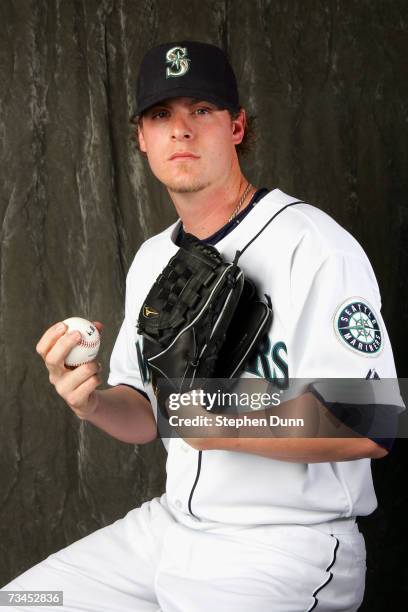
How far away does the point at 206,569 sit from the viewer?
164cm

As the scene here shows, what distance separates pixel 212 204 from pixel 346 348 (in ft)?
1.70

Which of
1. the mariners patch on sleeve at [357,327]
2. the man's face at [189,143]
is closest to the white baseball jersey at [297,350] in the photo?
the mariners patch on sleeve at [357,327]

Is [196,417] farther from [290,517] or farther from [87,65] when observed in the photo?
[87,65]


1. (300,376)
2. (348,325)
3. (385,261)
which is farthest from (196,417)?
(385,261)

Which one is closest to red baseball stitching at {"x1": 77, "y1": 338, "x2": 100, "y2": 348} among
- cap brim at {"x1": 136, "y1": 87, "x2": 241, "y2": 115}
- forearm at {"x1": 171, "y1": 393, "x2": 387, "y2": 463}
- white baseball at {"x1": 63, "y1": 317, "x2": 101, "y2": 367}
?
white baseball at {"x1": 63, "y1": 317, "x2": 101, "y2": 367}

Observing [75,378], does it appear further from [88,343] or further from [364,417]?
[364,417]

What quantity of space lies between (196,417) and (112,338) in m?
1.20

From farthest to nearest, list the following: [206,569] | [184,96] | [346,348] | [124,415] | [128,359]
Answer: [128,359]
[124,415]
[184,96]
[206,569]
[346,348]

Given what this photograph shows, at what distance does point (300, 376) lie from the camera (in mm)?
1577

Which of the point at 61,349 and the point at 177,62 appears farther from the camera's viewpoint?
the point at 177,62

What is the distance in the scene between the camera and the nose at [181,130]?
182 cm

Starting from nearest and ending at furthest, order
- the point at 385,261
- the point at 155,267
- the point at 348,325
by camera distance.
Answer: the point at 348,325
the point at 155,267
the point at 385,261

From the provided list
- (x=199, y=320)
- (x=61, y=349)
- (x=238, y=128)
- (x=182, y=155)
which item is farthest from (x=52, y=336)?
(x=238, y=128)

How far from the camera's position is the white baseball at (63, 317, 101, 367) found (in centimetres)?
160
